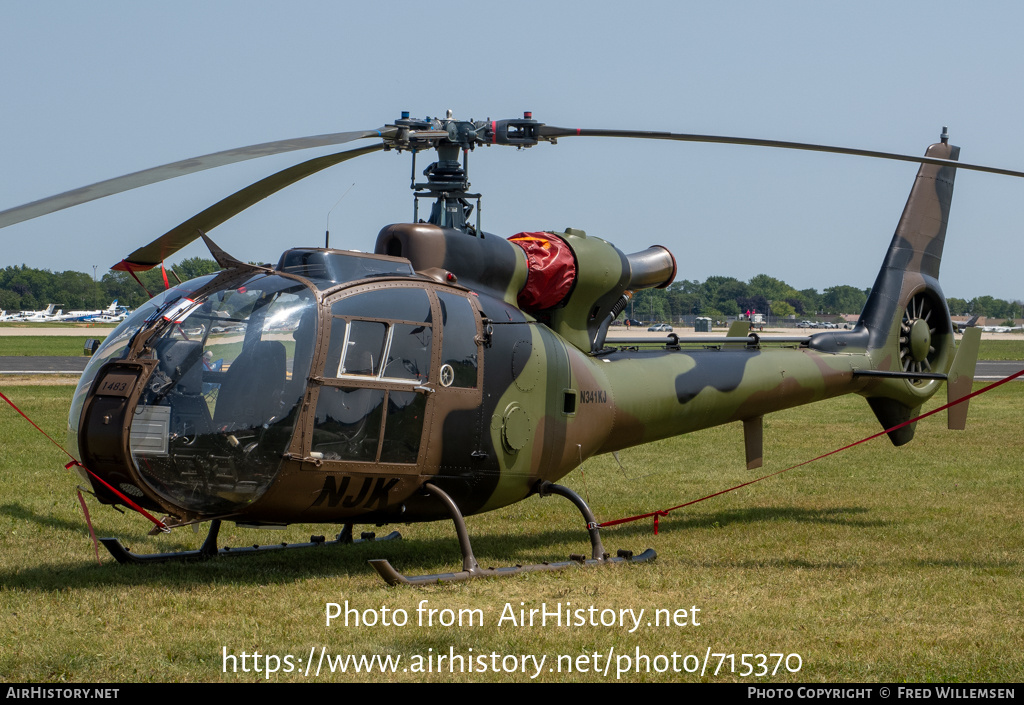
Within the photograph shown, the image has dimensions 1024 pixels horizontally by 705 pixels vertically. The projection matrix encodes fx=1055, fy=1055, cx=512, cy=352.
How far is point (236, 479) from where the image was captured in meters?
Result: 7.69

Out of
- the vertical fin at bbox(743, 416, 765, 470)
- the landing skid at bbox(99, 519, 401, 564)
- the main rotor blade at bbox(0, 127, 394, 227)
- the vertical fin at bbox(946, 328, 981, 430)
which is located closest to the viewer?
the main rotor blade at bbox(0, 127, 394, 227)

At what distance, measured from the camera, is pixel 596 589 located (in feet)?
27.4

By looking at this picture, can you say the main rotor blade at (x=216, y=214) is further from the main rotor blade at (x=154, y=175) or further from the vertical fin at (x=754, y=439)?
the vertical fin at (x=754, y=439)

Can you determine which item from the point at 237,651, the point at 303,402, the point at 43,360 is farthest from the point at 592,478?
the point at 43,360

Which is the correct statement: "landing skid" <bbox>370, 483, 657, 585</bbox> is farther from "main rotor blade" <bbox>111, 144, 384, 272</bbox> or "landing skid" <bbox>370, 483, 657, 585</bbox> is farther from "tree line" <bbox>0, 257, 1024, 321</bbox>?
"tree line" <bbox>0, 257, 1024, 321</bbox>

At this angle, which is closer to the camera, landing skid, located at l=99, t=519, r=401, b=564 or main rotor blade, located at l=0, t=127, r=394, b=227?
main rotor blade, located at l=0, t=127, r=394, b=227

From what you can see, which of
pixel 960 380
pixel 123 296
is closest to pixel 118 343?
pixel 960 380

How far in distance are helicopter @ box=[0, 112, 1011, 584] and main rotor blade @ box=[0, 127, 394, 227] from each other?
0.04 ft

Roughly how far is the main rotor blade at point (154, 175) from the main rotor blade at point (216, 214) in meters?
0.61

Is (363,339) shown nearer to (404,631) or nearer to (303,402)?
(303,402)

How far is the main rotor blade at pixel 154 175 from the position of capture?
6.03 meters

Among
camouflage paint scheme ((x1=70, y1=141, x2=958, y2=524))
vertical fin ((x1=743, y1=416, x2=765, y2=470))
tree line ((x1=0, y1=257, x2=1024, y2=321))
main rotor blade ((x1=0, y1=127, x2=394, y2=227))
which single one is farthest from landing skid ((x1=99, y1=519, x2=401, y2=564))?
tree line ((x1=0, y1=257, x2=1024, y2=321))

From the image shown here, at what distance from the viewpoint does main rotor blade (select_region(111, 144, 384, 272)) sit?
26.9 ft

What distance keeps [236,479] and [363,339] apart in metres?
1.41
